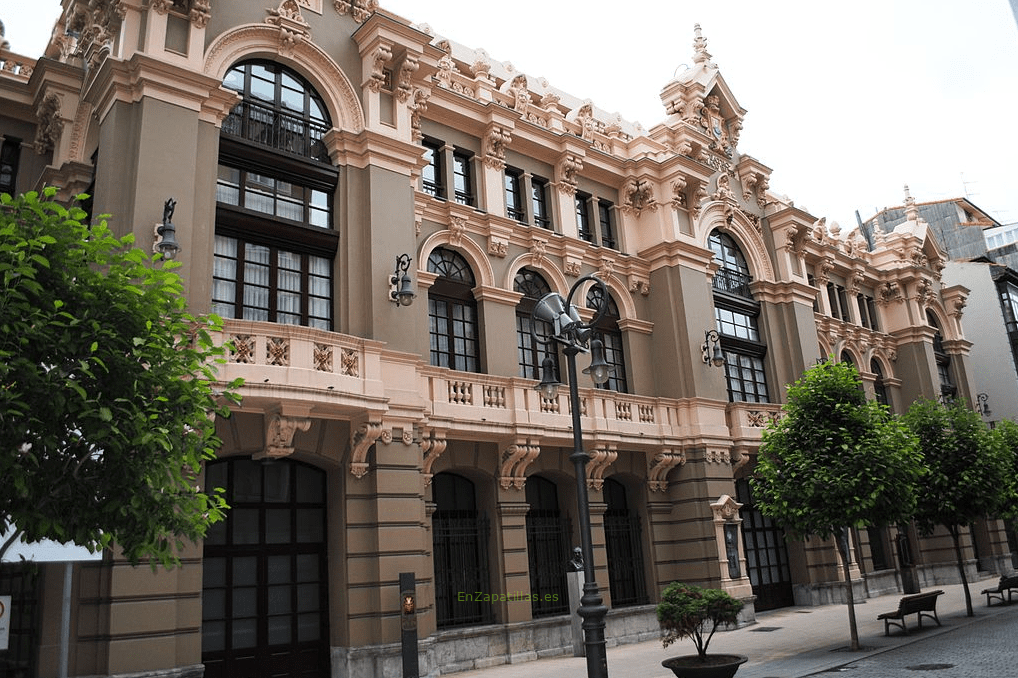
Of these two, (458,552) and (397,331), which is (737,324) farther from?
(397,331)

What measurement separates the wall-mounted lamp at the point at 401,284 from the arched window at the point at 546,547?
772 centimetres

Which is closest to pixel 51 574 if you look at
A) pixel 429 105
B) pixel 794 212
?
pixel 429 105

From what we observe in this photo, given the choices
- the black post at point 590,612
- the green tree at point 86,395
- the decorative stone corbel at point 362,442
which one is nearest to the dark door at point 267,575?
the decorative stone corbel at point 362,442

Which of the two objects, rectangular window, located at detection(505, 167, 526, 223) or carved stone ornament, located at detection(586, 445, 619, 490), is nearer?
carved stone ornament, located at detection(586, 445, 619, 490)

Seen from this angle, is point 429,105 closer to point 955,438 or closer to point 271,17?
point 271,17

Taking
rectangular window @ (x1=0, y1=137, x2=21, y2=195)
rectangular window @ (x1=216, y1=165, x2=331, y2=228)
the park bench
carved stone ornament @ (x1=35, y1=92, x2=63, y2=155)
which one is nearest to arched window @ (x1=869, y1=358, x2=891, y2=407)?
the park bench

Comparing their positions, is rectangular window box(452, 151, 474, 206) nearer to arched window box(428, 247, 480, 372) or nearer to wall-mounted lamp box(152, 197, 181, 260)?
arched window box(428, 247, 480, 372)

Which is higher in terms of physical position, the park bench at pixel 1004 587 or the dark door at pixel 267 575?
the dark door at pixel 267 575

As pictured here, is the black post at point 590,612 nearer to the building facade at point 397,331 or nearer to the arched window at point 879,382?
the building facade at point 397,331

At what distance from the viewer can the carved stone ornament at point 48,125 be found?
1916 centimetres

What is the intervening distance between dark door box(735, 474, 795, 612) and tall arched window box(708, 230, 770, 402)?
384 centimetres

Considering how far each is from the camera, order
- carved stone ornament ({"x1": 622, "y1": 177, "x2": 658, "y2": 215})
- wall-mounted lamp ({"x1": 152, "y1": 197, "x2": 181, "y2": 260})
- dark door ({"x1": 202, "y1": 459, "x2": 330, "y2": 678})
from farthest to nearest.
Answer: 1. carved stone ornament ({"x1": 622, "y1": 177, "x2": 658, "y2": 215})
2. dark door ({"x1": 202, "y1": 459, "x2": 330, "y2": 678})
3. wall-mounted lamp ({"x1": 152, "y1": 197, "x2": 181, "y2": 260})

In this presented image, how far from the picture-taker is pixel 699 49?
109ft

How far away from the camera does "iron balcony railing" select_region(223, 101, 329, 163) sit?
18.5 metres
